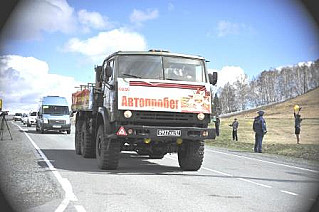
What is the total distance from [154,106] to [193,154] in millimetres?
1772

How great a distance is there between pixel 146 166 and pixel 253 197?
15.9ft

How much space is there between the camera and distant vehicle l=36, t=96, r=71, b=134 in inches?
1145

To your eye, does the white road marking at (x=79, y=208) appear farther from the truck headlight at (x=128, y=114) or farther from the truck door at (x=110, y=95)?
the truck door at (x=110, y=95)

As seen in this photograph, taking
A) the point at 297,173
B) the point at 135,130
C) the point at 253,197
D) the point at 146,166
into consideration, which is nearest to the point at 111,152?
the point at 135,130

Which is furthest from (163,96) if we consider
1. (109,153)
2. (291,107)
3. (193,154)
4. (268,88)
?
(268,88)

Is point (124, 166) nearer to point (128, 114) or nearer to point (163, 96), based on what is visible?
point (128, 114)

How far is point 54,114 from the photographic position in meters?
29.5

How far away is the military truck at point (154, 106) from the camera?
379 inches

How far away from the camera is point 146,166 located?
11633 millimetres

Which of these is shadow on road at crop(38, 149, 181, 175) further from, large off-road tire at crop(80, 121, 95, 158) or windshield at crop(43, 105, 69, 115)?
windshield at crop(43, 105, 69, 115)

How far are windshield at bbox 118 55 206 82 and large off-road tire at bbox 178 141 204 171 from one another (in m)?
1.64

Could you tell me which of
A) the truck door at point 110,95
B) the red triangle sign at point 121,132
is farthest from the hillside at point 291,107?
the red triangle sign at point 121,132

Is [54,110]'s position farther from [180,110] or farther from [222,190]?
[222,190]

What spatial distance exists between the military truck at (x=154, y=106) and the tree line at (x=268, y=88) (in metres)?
111
